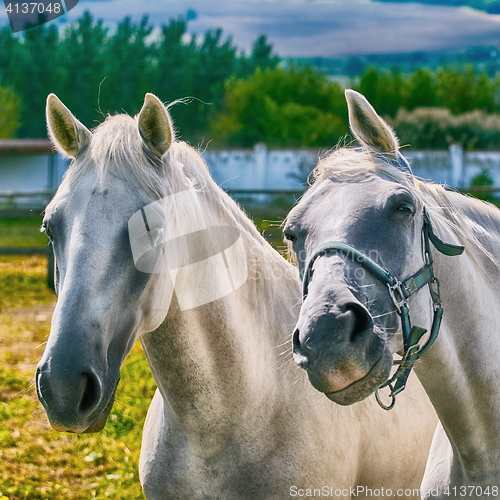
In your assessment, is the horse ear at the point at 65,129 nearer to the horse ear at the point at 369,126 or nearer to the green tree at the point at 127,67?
the horse ear at the point at 369,126

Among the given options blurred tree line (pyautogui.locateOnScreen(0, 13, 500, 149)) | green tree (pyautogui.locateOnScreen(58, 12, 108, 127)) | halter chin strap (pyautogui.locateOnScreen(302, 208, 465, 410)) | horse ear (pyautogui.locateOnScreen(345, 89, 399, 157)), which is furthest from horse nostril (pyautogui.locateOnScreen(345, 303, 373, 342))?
green tree (pyautogui.locateOnScreen(58, 12, 108, 127))

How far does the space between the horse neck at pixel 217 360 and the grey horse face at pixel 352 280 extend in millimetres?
481

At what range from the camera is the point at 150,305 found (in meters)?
2.10

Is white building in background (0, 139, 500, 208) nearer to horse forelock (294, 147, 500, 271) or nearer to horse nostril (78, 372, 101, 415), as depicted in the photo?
horse forelock (294, 147, 500, 271)

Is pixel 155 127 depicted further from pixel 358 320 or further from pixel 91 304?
pixel 358 320

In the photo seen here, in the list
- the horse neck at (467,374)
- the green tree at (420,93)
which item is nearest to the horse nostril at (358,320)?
the horse neck at (467,374)

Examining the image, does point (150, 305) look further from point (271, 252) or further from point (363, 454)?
point (363, 454)

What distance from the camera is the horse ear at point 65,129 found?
2.25 metres

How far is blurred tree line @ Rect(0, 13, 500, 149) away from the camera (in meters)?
43.7

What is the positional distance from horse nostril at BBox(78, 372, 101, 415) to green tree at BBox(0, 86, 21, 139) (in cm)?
4633

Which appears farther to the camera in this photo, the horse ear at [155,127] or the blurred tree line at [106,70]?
the blurred tree line at [106,70]

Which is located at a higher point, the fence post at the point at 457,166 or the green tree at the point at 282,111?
the fence post at the point at 457,166

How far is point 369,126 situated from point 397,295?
2.22ft

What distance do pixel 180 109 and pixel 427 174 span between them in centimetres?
3262
